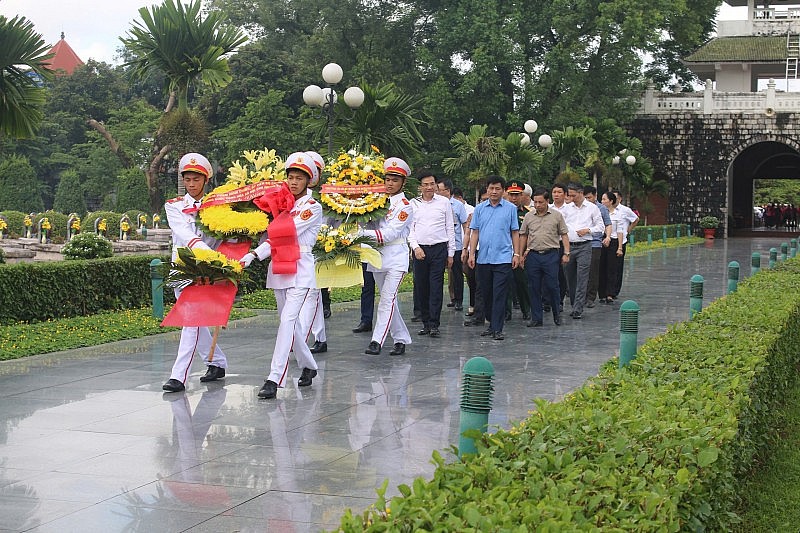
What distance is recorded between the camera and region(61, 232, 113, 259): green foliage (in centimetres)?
1432

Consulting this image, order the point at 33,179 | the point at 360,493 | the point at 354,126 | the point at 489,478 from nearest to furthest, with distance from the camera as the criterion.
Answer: the point at 489,478 < the point at 360,493 < the point at 354,126 < the point at 33,179

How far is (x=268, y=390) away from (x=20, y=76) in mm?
6837

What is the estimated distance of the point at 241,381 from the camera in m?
8.31

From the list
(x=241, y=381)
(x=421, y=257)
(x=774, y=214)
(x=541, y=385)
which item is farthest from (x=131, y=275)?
(x=774, y=214)

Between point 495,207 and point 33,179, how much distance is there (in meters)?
41.0

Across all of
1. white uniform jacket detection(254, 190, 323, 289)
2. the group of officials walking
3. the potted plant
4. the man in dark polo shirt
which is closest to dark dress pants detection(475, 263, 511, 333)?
the group of officials walking

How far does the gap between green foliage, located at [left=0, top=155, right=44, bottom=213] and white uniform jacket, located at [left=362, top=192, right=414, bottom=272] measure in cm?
4074

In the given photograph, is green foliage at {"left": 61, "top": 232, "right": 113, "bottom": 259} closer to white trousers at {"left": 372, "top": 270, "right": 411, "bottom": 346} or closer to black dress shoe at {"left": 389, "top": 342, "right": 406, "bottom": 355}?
white trousers at {"left": 372, "top": 270, "right": 411, "bottom": 346}

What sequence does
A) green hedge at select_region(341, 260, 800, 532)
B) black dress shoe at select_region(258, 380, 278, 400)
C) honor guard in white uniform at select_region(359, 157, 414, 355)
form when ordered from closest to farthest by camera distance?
1. green hedge at select_region(341, 260, 800, 532)
2. black dress shoe at select_region(258, 380, 278, 400)
3. honor guard in white uniform at select_region(359, 157, 414, 355)

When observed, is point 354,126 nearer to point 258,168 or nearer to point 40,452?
point 258,168

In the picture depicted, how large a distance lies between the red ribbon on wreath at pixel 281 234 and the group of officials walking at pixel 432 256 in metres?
0.03

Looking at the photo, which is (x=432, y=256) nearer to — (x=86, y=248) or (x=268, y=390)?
(x=268, y=390)

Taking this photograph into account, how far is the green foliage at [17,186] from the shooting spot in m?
46.8

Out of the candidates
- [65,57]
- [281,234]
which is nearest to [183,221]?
[281,234]
